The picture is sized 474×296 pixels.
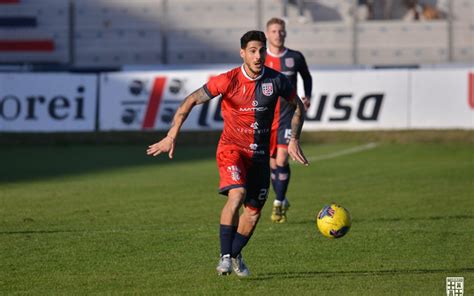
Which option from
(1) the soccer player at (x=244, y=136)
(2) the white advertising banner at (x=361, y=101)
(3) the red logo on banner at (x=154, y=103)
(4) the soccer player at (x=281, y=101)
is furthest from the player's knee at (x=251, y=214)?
(3) the red logo on banner at (x=154, y=103)

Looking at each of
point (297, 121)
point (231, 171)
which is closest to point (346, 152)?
point (297, 121)

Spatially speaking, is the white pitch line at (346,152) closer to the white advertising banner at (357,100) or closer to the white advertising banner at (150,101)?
the white advertising banner at (357,100)

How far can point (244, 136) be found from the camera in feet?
30.9

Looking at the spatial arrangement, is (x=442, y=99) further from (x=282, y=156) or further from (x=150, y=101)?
(x=282, y=156)

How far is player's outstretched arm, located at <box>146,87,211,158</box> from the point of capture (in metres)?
8.70

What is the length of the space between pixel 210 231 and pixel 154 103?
1412 cm

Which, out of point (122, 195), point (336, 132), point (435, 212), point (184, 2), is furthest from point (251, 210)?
point (184, 2)

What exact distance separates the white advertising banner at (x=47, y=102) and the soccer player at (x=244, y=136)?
56.4 ft

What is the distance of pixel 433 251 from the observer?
10.6 meters

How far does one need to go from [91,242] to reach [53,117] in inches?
604

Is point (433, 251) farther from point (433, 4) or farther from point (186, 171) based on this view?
point (433, 4)

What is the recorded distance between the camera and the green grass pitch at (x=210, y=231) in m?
8.91

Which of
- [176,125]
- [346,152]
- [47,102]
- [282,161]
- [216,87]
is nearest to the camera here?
[176,125]

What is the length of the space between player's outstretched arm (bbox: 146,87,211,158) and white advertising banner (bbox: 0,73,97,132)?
1744cm
